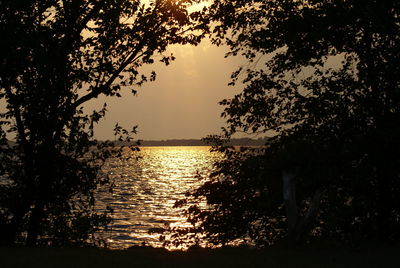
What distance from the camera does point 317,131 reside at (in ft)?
55.3

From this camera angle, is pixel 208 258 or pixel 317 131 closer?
pixel 208 258

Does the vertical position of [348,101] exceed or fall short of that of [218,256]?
it exceeds it

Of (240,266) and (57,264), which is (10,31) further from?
(240,266)

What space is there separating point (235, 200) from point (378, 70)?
20.2 ft

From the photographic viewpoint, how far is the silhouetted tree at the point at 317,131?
1396 centimetres

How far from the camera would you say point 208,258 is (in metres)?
11.6

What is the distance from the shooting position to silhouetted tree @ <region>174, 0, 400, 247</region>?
1396 centimetres

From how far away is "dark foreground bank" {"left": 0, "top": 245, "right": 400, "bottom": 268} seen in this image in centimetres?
1108

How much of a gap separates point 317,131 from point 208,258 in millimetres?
7126

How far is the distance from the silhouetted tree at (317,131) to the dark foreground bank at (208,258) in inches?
40.8

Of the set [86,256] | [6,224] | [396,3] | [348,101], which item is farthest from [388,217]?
[6,224]

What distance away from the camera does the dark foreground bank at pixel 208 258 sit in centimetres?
1108

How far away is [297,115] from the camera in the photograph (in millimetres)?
17984

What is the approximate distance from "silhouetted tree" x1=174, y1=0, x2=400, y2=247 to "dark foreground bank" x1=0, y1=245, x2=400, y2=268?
104cm
